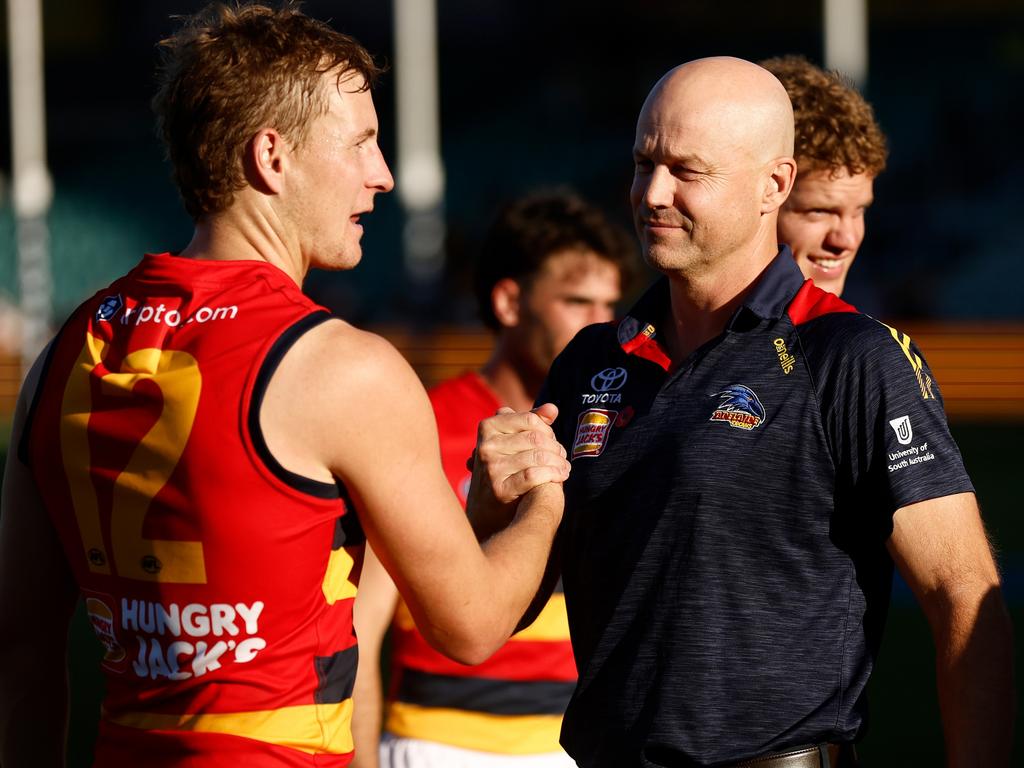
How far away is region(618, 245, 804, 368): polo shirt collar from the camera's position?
2.90 metres

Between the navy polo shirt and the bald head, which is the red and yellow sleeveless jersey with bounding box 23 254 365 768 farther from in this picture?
the bald head

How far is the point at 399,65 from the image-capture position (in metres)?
23.5

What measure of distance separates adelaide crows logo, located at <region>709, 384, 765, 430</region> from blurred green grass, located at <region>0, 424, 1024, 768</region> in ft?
12.0

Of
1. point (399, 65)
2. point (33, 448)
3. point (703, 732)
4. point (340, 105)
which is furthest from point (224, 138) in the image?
point (399, 65)

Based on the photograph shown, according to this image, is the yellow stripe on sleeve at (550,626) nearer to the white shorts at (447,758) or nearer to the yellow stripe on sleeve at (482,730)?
the yellow stripe on sleeve at (482,730)

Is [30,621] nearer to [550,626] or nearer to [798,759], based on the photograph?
[798,759]

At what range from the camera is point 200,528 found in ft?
7.86

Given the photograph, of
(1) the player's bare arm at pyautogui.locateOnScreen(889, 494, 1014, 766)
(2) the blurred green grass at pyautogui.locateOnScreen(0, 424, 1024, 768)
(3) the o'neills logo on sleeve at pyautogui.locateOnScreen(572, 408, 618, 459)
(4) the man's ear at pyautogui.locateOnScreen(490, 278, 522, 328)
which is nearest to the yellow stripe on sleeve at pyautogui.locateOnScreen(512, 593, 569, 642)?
(4) the man's ear at pyautogui.locateOnScreen(490, 278, 522, 328)

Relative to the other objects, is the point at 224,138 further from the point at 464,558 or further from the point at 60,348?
the point at 464,558

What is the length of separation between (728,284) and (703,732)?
943 millimetres

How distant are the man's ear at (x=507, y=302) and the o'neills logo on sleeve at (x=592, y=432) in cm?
161

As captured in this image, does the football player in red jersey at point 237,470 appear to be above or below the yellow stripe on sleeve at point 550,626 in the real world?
above

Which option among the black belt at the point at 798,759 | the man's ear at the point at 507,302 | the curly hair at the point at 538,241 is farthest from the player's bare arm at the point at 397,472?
the curly hair at the point at 538,241

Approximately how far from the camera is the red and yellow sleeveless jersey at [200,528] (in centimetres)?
239
